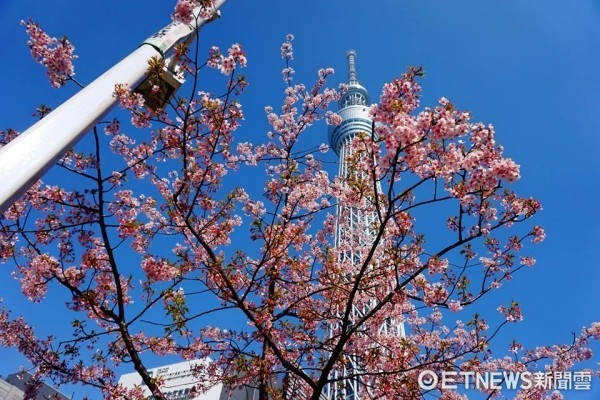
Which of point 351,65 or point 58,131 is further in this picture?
point 351,65

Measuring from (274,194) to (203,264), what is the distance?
5.13 feet

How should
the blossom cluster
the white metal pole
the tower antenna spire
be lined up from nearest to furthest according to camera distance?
the white metal pole < the blossom cluster < the tower antenna spire

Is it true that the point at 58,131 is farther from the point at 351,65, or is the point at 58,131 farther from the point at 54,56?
the point at 351,65

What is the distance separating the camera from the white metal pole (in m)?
2.15

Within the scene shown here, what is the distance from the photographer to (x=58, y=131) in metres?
2.47

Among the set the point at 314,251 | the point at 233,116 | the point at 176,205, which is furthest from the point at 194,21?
the point at 314,251

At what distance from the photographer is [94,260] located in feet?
17.4

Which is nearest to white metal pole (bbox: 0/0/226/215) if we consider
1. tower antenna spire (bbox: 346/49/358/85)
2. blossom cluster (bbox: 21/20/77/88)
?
blossom cluster (bbox: 21/20/77/88)

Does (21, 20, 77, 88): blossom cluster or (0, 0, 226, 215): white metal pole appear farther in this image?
(21, 20, 77, 88): blossom cluster

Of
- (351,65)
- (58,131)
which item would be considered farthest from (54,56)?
(351,65)

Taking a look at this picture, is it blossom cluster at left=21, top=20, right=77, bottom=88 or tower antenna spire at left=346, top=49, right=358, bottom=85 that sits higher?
tower antenna spire at left=346, top=49, right=358, bottom=85

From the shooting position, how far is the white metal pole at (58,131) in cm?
215

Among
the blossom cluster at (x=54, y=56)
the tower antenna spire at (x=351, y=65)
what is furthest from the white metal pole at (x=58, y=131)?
the tower antenna spire at (x=351, y=65)

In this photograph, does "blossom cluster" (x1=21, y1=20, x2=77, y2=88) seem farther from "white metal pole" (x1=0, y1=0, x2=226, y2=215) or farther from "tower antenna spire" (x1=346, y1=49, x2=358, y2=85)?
"tower antenna spire" (x1=346, y1=49, x2=358, y2=85)
